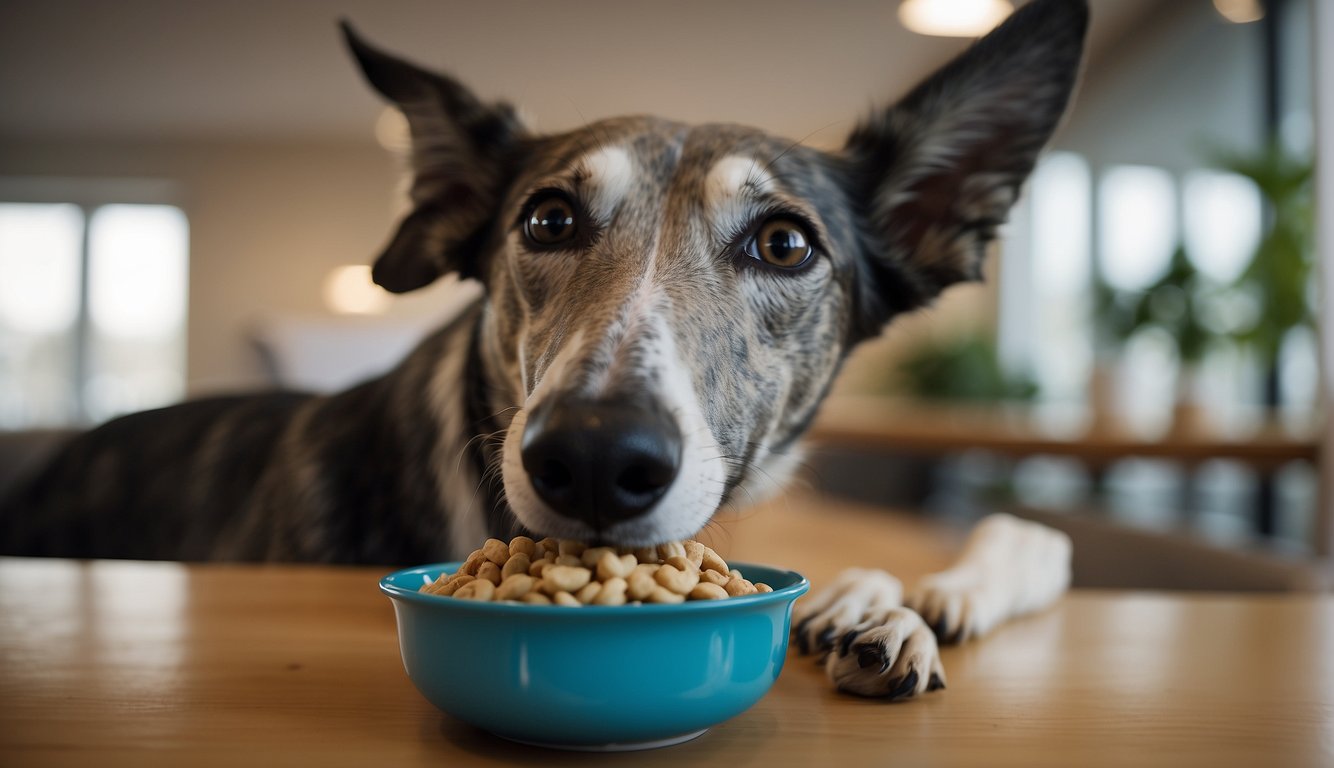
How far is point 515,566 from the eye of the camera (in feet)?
2.36

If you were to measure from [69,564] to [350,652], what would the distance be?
0.71 metres

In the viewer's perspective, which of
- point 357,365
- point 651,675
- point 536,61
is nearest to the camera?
point 651,675

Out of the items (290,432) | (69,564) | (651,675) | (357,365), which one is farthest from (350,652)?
(357,365)

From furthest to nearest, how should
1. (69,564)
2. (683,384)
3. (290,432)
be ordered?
1. (290,432)
2. (69,564)
3. (683,384)

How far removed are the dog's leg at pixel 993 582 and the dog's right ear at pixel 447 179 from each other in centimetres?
85

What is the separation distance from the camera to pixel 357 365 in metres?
4.47

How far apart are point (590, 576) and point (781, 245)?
71 centimetres

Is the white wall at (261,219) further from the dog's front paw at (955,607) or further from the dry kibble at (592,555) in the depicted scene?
the dry kibble at (592,555)

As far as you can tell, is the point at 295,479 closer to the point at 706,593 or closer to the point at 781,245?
the point at 781,245

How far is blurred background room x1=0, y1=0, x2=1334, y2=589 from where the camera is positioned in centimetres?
372

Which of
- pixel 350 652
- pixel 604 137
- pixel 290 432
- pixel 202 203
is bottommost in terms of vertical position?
pixel 350 652

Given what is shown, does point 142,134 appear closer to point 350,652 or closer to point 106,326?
point 106,326

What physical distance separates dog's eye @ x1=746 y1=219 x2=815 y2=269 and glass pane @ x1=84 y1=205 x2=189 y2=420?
11.6 metres

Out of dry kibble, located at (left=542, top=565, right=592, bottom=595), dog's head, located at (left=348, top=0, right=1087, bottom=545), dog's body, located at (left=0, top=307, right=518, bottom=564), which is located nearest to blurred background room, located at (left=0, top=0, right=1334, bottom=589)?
dog's head, located at (left=348, top=0, right=1087, bottom=545)
